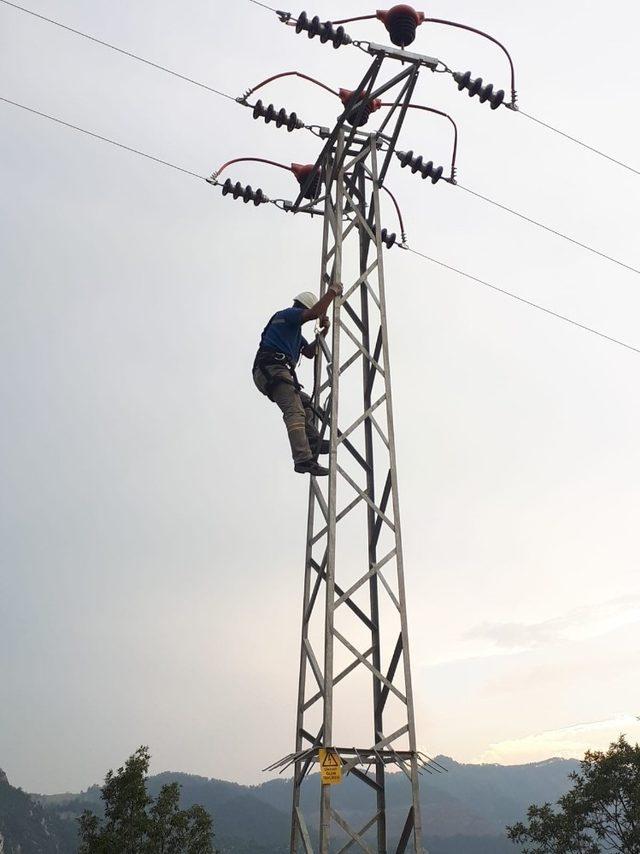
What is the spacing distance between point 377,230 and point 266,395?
2259mm

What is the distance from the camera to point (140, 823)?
2573 cm

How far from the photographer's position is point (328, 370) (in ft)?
31.4

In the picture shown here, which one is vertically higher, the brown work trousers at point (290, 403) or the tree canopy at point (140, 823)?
the brown work trousers at point (290, 403)

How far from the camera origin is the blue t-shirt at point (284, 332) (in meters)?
9.05

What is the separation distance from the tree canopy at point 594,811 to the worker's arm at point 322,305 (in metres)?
18.1

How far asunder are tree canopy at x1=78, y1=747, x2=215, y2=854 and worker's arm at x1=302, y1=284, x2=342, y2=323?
21.7 m

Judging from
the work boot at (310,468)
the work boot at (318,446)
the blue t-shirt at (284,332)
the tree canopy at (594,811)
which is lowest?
the tree canopy at (594,811)

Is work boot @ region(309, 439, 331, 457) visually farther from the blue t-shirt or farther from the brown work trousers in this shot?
the blue t-shirt

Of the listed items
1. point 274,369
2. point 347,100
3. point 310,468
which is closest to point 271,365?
point 274,369

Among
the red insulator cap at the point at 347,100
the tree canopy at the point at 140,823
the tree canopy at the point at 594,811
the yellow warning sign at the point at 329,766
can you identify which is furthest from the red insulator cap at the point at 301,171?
the tree canopy at the point at 140,823

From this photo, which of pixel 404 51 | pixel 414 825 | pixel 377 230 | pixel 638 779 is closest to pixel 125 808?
pixel 638 779

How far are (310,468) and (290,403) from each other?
744 mm

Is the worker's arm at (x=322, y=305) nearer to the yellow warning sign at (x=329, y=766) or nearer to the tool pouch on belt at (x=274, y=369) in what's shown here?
the tool pouch on belt at (x=274, y=369)

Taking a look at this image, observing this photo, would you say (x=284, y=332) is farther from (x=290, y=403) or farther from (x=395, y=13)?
(x=395, y=13)
